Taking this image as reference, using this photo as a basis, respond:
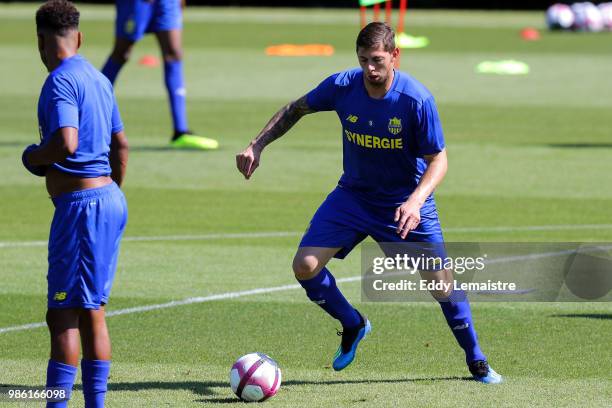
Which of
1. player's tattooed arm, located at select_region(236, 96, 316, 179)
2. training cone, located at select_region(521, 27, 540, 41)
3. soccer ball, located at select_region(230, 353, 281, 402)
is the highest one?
player's tattooed arm, located at select_region(236, 96, 316, 179)

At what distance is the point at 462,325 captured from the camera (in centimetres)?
761

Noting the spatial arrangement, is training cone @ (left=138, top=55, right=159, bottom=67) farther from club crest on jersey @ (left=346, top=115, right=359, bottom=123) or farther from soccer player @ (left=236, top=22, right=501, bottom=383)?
club crest on jersey @ (left=346, top=115, right=359, bottom=123)

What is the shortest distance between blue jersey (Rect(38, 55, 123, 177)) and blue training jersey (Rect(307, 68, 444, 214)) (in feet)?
5.44

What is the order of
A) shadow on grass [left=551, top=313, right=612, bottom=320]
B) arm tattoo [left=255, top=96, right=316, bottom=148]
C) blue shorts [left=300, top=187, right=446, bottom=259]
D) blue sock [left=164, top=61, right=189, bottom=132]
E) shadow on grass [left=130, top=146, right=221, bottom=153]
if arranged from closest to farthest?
blue shorts [left=300, top=187, right=446, bottom=259] → arm tattoo [left=255, top=96, right=316, bottom=148] → shadow on grass [left=551, top=313, right=612, bottom=320] → blue sock [left=164, top=61, right=189, bottom=132] → shadow on grass [left=130, top=146, right=221, bottom=153]

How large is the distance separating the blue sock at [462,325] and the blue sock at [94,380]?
2.16 metres

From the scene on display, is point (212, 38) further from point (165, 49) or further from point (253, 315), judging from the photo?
point (253, 315)

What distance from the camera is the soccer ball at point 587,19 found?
139ft

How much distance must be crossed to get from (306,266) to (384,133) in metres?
0.88

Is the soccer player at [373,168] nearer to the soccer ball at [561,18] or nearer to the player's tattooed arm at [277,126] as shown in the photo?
the player's tattooed arm at [277,126]

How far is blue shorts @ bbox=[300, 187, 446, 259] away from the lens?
771cm

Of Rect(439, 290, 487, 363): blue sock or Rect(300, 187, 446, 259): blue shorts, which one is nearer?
Rect(439, 290, 487, 363): blue sock

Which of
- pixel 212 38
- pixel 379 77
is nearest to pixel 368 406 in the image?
pixel 379 77

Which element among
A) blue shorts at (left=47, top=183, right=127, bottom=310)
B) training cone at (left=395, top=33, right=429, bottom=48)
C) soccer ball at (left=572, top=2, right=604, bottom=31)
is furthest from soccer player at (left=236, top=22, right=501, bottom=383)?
soccer ball at (left=572, top=2, right=604, bottom=31)

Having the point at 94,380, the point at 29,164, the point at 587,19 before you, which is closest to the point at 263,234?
the point at 94,380
